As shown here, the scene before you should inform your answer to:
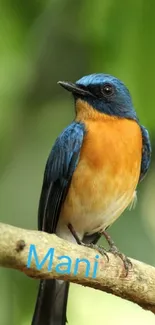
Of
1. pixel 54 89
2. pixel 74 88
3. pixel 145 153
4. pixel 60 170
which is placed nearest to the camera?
pixel 74 88

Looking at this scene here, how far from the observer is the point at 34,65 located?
3061 millimetres

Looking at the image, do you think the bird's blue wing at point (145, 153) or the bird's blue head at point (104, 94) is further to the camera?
the bird's blue wing at point (145, 153)

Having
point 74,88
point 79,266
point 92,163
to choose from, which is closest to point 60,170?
point 92,163

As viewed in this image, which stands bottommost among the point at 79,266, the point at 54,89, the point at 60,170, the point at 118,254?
the point at 118,254

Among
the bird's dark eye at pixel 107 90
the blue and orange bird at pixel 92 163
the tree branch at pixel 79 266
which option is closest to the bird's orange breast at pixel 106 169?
the blue and orange bird at pixel 92 163

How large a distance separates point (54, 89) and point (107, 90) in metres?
0.67

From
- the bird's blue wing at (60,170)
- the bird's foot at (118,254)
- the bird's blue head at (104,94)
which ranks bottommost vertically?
the bird's foot at (118,254)

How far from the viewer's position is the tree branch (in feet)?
6.32

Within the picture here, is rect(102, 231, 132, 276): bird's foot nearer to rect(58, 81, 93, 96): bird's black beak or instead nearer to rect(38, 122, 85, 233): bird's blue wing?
rect(38, 122, 85, 233): bird's blue wing

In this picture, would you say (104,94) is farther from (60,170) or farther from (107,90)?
(60,170)

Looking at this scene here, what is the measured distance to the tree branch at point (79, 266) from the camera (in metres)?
1.93

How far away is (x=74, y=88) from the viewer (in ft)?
9.43

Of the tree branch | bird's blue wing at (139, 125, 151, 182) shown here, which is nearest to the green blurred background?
bird's blue wing at (139, 125, 151, 182)

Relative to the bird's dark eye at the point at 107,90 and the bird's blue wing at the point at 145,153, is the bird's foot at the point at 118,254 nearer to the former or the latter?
the bird's blue wing at the point at 145,153
